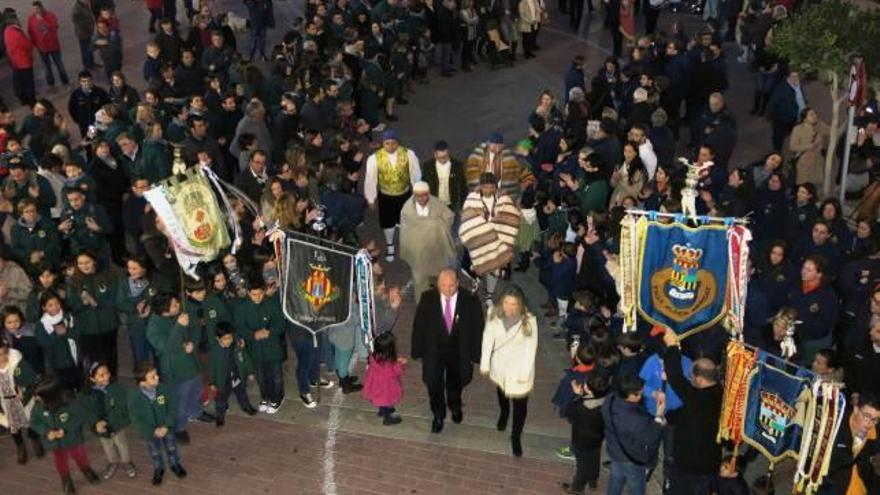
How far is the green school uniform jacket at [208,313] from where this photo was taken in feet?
31.4

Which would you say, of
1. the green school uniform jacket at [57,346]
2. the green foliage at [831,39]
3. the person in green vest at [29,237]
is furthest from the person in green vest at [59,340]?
the green foliage at [831,39]

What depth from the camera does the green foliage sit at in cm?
1277

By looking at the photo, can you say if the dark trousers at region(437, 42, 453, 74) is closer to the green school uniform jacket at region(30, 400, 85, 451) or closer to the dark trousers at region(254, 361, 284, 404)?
the dark trousers at region(254, 361, 284, 404)

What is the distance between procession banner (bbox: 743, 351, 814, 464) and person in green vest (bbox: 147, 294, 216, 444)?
513 centimetres

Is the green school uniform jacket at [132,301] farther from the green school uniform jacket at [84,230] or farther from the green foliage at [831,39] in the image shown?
the green foliage at [831,39]

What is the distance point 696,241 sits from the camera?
9031mm

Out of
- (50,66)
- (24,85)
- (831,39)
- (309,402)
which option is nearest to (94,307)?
(309,402)

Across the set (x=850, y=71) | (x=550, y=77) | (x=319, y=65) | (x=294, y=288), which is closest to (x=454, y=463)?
(x=294, y=288)

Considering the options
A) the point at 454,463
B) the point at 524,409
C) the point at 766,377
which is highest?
the point at 766,377

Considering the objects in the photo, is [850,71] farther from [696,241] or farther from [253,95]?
[253,95]

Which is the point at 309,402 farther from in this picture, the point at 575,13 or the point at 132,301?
the point at 575,13

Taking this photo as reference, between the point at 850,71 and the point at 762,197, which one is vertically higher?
the point at 850,71

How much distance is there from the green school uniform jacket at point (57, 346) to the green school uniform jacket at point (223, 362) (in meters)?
1.41

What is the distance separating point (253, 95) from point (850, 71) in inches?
335
